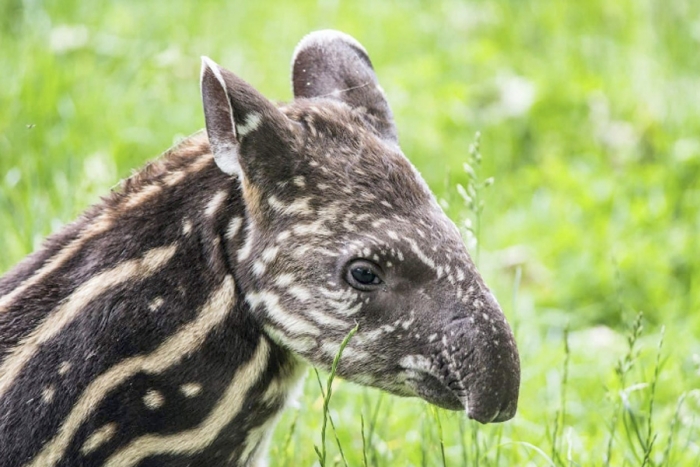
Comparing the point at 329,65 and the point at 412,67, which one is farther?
the point at 412,67

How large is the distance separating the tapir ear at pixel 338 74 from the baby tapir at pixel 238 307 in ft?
1.27

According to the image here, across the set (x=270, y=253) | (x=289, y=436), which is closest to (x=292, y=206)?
(x=270, y=253)

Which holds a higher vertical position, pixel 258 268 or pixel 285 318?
pixel 258 268

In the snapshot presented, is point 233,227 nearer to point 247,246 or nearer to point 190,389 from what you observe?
point 247,246

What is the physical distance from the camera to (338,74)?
4500 mm

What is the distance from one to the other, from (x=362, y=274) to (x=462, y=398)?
19.1 inches

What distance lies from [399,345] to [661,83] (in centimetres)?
553

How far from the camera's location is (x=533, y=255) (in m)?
7.39

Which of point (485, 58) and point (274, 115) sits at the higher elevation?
point (274, 115)

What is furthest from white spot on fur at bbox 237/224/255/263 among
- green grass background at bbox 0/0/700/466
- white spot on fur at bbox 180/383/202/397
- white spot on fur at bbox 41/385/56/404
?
green grass background at bbox 0/0/700/466

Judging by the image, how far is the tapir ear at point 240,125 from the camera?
3.78 m

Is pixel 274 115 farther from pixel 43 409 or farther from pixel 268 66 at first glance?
pixel 268 66

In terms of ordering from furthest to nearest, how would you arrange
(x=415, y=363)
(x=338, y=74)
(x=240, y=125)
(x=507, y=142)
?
(x=507, y=142) → (x=338, y=74) → (x=415, y=363) → (x=240, y=125)

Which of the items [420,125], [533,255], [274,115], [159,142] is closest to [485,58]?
[420,125]
